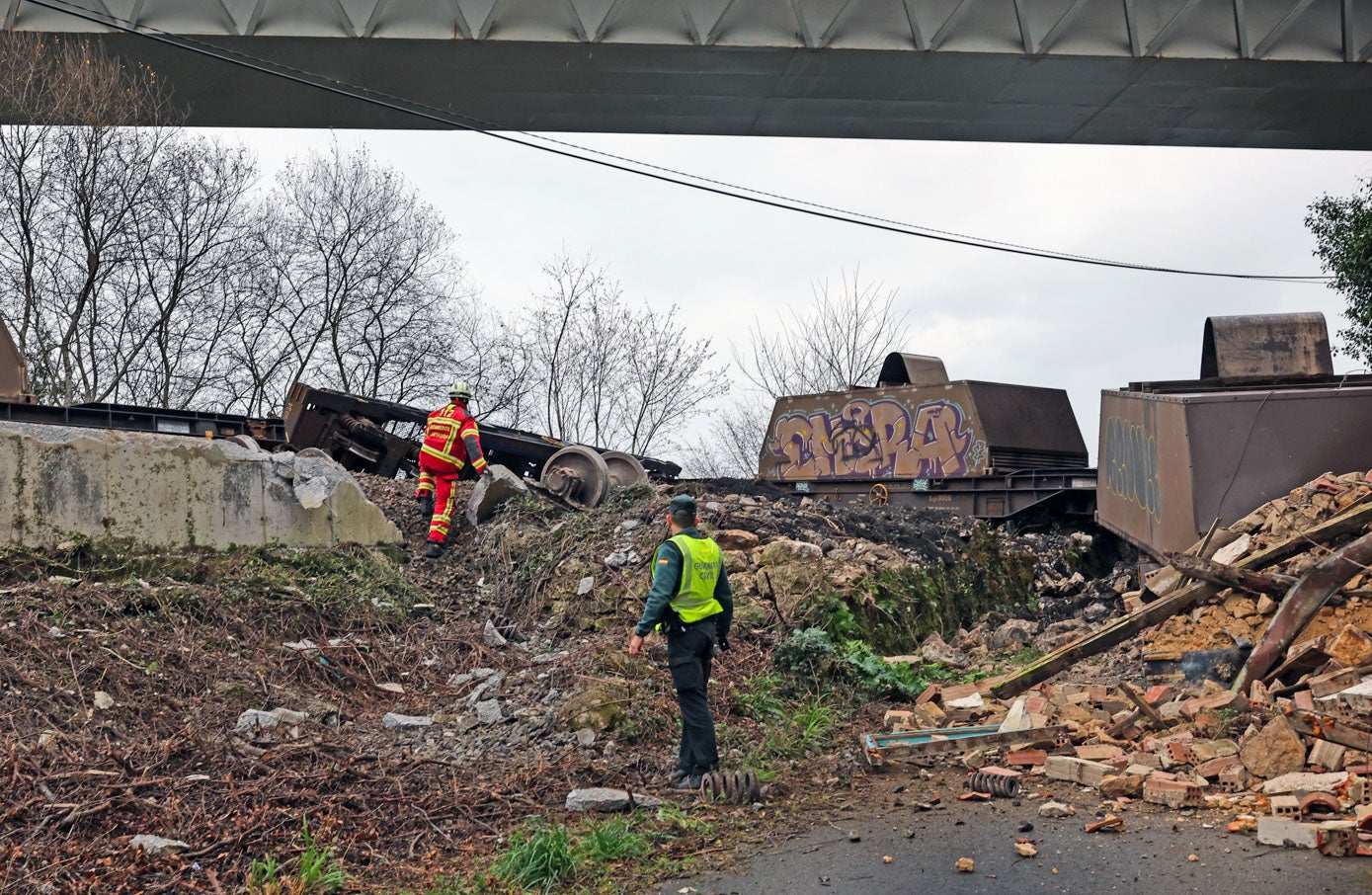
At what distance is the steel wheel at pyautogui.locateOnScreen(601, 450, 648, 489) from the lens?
45.6ft

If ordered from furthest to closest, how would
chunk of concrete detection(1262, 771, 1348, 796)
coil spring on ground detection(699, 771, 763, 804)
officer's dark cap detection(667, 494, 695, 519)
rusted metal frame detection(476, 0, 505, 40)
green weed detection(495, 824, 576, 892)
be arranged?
rusted metal frame detection(476, 0, 505, 40), officer's dark cap detection(667, 494, 695, 519), coil spring on ground detection(699, 771, 763, 804), chunk of concrete detection(1262, 771, 1348, 796), green weed detection(495, 824, 576, 892)

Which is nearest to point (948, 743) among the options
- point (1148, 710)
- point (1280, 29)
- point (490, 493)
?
point (1148, 710)

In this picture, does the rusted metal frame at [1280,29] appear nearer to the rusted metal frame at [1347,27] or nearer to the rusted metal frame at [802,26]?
the rusted metal frame at [1347,27]

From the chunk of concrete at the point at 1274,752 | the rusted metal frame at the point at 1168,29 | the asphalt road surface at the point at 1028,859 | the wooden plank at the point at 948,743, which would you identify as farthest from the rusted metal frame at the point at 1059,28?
the asphalt road surface at the point at 1028,859

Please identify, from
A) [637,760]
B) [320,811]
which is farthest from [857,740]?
[320,811]

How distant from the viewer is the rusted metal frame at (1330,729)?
5211mm

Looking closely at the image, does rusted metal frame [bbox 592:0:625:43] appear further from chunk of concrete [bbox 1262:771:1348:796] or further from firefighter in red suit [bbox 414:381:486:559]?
chunk of concrete [bbox 1262:771:1348:796]

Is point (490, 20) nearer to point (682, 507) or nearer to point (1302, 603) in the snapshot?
point (682, 507)

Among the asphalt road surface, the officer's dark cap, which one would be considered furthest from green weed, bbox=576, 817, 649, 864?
the officer's dark cap

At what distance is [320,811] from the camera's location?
5566mm

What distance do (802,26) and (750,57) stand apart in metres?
0.89

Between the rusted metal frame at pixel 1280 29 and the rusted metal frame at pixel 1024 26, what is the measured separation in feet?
10.7

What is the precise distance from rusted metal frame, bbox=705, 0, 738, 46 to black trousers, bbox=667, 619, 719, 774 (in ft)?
38.5

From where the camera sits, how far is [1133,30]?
1636cm
